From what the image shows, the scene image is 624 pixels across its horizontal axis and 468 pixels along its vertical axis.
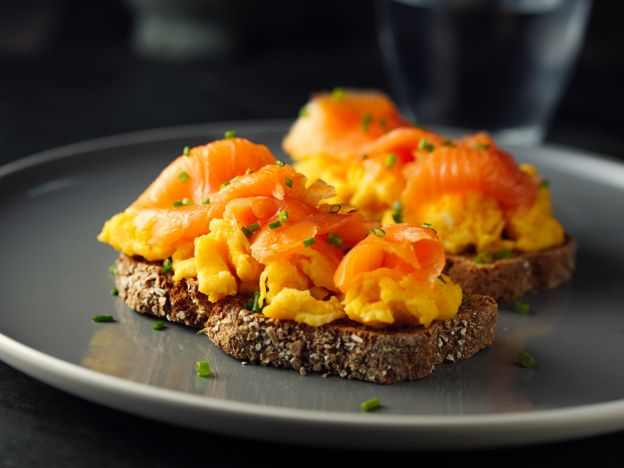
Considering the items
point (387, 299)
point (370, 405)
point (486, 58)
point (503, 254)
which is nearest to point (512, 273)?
point (503, 254)

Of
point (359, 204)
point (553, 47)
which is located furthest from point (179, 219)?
point (553, 47)

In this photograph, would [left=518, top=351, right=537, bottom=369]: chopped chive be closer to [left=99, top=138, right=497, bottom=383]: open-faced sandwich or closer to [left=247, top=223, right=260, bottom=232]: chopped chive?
[left=99, top=138, right=497, bottom=383]: open-faced sandwich

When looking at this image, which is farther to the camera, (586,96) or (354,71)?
(354,71)

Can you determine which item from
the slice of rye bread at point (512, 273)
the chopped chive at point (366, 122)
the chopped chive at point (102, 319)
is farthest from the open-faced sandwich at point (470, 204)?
the chopped chive at point (102, 319)

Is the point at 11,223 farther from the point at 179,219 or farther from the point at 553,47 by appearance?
the point at 553,47

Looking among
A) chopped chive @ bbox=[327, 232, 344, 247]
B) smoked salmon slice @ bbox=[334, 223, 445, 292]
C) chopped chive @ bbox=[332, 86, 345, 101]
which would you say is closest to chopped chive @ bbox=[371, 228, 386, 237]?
smoked salmon slice @ bbox=[334, 223, 445, 292]

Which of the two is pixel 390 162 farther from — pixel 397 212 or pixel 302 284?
pixel 302 284
